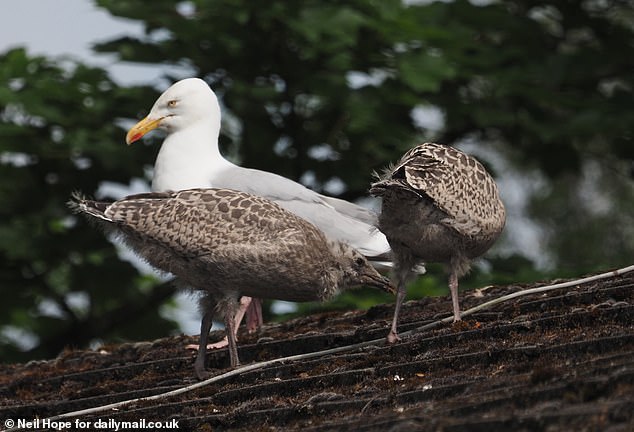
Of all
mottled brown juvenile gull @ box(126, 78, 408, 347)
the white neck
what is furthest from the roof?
the white neck

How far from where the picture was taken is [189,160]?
1141cm

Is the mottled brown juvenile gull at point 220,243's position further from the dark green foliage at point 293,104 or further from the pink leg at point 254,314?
the dark green foliage at point 293,104

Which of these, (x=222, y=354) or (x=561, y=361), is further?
(x=222, y=354)

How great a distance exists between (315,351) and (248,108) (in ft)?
21.8

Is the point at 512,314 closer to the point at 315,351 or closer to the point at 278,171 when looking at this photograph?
the point at 315,351

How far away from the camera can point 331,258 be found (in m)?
8.57

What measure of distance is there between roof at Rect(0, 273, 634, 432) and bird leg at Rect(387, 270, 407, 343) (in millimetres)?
72

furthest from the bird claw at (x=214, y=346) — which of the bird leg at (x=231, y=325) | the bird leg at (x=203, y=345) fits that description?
the bird leg at (x=231, y=325)

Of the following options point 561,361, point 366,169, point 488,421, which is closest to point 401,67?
point 366,169

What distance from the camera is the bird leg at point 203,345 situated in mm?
7736

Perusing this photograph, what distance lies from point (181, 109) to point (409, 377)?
238 inches

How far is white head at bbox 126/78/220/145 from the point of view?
11844mm

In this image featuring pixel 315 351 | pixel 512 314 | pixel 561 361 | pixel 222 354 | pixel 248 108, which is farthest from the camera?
pixel 248 108

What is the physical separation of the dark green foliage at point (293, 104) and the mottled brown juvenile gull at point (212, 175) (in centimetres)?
215
